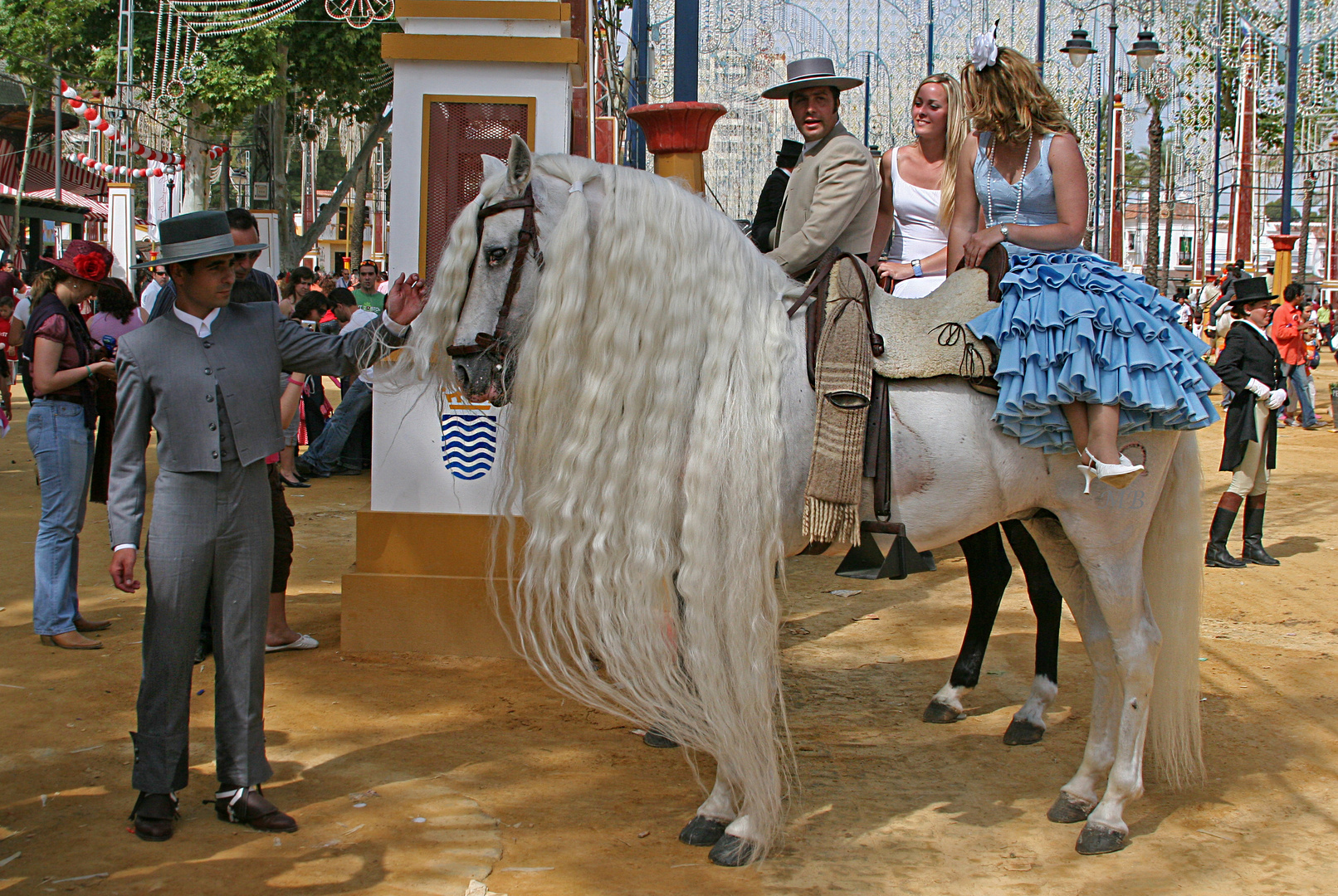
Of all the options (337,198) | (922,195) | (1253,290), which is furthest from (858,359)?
(337,198)

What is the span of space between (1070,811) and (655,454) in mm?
1923

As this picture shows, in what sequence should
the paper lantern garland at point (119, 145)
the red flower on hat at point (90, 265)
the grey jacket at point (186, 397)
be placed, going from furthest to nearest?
1. the paper lantern garland at point (119, 145)
2. the red flower on hat at point (90, 265)
3. the grey jacket at point (186, 397)

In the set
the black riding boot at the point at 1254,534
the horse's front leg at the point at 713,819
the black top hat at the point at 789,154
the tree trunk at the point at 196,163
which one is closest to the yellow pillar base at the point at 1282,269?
the black riding boot at the point at 1254,534

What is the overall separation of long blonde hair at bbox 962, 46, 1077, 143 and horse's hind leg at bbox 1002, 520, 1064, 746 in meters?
1.68

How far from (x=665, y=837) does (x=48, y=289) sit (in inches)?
177

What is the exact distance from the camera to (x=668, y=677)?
326 centimetres

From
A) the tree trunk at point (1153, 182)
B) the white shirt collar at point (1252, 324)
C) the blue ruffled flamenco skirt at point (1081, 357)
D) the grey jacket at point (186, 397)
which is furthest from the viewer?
the tree trunk at point (1153, 182)

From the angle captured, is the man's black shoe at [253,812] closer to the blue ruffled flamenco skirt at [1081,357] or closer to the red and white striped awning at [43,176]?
the blue ruffled flamenco skirt at [1081,357]

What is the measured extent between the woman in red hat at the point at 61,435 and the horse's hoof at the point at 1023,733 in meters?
4.26

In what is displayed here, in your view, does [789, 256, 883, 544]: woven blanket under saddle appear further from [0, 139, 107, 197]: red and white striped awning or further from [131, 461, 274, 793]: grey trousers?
[0, 139, 107, 197]: red and white striped awning

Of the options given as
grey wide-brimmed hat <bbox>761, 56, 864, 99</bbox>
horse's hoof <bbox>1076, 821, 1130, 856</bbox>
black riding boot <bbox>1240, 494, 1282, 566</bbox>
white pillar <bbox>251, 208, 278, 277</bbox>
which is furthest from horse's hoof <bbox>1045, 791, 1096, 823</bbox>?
white pillar <bbox>251, 208, 278, 277</bbox>

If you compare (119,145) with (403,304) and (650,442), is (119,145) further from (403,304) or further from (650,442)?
(650,442)

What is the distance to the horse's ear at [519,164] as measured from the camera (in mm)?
3137

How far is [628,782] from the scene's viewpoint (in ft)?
13.3
